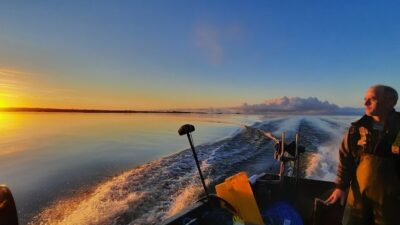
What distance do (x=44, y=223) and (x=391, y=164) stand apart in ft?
17.7

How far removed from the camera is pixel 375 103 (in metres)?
2.30

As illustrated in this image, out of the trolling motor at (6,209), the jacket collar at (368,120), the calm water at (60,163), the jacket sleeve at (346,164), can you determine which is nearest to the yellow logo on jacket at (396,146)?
the jacket collar at (368,120)

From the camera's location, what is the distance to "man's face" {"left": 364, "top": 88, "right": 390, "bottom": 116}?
229cm

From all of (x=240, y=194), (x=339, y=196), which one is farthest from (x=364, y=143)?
(x=240, y=194)

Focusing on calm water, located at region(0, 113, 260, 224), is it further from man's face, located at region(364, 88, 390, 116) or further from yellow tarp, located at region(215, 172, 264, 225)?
man's face, located at region(364, 88, 390, 116)

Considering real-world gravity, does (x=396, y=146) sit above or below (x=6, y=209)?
above

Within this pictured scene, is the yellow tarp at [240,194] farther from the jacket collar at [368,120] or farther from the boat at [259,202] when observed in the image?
the jacket collar at [368,120]

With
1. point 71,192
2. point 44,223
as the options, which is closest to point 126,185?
point 71,192

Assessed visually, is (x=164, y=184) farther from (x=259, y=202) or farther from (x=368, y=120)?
(x=368, y=120)

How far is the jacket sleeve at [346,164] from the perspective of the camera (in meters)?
2.48

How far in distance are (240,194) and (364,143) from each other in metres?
1.19

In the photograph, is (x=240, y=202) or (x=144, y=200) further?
(x=144, y=200)

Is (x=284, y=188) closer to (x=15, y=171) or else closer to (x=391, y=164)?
(x=391, y=164)

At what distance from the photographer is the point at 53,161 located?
10781mm
